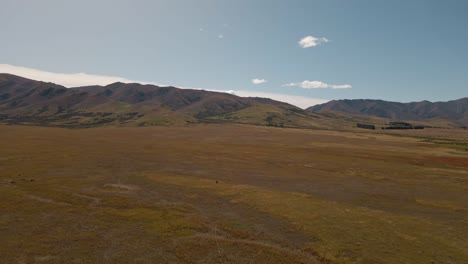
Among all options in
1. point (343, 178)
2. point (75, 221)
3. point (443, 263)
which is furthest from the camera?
point (343, 178)

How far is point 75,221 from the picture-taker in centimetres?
3359

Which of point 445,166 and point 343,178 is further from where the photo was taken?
point 445,166

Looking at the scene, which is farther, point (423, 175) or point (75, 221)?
point (423, 175)

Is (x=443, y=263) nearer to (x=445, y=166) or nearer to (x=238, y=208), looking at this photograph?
(x=238, y=208)

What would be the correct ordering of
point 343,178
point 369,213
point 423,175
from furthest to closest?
point 423,175
point 343,178
point 369,213

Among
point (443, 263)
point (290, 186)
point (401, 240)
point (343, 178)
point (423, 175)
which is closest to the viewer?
point (443, 263)

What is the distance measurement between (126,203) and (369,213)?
3250 cm

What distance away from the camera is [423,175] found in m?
70.0

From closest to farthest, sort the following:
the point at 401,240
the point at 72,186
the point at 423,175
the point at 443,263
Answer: the point at 443,263
the point at 401,240
the point at 72,186
the point at 423,175

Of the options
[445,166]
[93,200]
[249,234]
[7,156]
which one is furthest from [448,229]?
[7,156]

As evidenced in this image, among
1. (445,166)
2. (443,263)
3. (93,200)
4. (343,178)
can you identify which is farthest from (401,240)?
(445,166)

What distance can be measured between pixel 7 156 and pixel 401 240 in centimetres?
8678

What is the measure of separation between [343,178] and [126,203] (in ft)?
144

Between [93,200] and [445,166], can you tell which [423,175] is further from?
[93,200]
